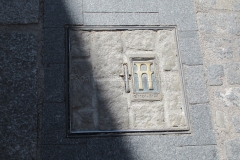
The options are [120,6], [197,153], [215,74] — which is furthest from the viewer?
[120,6]

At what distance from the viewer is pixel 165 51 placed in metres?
2.70

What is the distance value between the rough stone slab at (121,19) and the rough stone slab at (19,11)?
0.43 m

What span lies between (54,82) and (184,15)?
4.18 feet

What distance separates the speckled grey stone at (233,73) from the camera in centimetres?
268

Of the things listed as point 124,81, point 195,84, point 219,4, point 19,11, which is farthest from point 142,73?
point 19,11

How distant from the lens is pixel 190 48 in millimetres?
2703

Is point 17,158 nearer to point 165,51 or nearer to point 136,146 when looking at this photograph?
point 136,146

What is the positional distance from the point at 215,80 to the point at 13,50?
1652 millimetres

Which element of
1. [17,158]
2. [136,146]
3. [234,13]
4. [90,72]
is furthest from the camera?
[234,13]

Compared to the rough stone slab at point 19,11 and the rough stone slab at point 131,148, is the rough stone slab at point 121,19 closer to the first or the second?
the rough stone slab at point 19,11

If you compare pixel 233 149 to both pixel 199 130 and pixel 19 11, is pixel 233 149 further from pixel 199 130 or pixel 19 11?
pixel 19 11

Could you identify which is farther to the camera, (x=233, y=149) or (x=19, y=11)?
(x=19, y=11)

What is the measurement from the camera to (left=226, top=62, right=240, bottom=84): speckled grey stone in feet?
8.80

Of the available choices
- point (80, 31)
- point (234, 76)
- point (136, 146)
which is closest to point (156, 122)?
point (136, 146)
